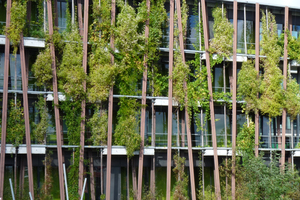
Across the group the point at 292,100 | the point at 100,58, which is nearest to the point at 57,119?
the point at 100,58

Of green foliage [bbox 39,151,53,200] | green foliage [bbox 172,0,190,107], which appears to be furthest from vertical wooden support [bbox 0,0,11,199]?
green foliage [bbox 172,0,190,107]

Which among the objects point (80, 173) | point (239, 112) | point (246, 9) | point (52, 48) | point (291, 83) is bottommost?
point (80, 173)

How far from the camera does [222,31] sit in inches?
976

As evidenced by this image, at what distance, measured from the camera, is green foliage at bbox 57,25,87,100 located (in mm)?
21750

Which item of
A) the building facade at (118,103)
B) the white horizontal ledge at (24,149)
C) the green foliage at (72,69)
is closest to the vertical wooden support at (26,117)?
the building facade at (118,103)

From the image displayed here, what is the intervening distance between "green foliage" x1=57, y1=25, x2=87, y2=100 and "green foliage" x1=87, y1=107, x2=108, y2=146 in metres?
1.48

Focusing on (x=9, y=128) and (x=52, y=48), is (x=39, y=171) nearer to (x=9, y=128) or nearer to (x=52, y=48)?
(x=9, y=128)

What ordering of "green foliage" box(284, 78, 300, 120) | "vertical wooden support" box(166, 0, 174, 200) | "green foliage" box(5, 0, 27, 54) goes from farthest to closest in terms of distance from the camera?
"green foliage" box(284, 78, 300, 120) → "vertical wooden support" box(166, 0, 174, 200) → "green foliage" box(5, 0, 27, 54)

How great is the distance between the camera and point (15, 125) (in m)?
21.0

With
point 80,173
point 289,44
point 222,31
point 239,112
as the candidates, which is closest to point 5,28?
point 80,173

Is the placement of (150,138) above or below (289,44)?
below

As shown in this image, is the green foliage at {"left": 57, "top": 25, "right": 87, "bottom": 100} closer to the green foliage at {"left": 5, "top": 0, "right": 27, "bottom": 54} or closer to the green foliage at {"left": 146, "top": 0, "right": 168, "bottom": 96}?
the green foliage at {"left": 5, "top": 0, "right": 27, "bottom": 54}

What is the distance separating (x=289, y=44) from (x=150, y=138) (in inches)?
447

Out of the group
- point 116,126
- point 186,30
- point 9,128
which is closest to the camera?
point 9,128
